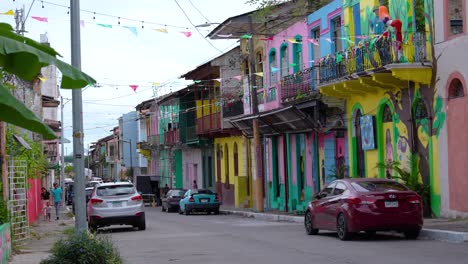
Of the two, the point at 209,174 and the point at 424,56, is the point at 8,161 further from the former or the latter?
the point at 209,174

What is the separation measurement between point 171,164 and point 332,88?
1532 inches

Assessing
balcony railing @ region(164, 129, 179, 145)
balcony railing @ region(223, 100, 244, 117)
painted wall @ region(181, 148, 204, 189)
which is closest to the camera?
balcony railing @ region(223, 100, 244, 117)

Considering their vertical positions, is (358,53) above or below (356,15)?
below

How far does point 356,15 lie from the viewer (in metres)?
28.1

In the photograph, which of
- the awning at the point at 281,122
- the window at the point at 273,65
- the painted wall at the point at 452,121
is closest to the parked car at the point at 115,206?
the awning at the point at 281,122

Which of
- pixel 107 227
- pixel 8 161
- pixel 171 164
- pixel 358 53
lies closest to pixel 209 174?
pixel 171 164

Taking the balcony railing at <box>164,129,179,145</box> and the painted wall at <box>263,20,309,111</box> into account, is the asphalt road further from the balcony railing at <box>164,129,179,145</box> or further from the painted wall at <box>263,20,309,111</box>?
the balcony railing at <box>164,129,179,145</box>

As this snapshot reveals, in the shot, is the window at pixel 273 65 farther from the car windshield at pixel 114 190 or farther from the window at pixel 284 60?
the car windshield at pixel 114 190

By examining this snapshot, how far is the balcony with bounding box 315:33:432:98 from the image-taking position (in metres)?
23.0

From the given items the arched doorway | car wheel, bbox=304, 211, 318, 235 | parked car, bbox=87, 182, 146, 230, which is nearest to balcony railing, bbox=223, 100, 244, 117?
parked car, bbox=87, 182, 146, 230

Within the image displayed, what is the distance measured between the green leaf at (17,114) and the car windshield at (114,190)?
19.4 meters

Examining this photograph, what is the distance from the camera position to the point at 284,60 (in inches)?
1414

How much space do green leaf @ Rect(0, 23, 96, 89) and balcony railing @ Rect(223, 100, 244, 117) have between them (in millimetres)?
36075

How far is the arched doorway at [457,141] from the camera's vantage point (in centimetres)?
2125
